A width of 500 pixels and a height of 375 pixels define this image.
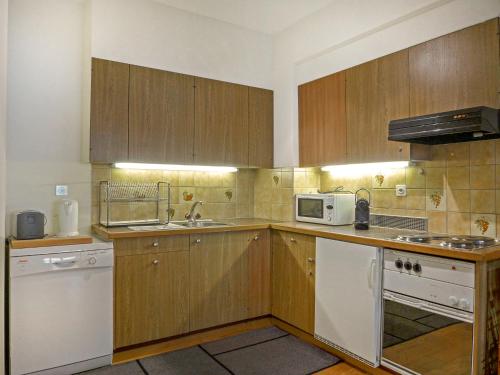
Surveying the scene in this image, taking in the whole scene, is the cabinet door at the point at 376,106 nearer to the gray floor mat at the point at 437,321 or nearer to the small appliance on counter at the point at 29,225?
the gray floor mat at the point at 437,321

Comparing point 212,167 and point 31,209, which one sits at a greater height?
point 212,167

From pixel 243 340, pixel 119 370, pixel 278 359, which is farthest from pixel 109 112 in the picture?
pixel 278 359

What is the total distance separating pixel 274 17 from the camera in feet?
11.1

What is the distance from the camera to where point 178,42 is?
3.20 meters

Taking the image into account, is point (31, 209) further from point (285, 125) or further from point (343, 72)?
point (343, 72)

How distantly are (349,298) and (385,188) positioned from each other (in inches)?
40.1

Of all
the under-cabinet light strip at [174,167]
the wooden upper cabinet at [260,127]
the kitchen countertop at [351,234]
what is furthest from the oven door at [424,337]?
the under-cabinet light strip at [174,167]

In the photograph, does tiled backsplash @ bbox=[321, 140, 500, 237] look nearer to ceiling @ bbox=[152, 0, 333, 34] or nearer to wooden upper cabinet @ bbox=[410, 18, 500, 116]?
wooden upper cabinet @ bbox=[410, 18, 500, 116]

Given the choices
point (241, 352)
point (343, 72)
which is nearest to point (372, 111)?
point (343, 72)

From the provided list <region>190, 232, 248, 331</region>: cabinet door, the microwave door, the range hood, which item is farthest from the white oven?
<region>190, 232, 248, 331</region>: cabinet door

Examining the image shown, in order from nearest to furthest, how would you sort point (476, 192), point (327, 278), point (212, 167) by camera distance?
point (476, 192), point (327, 278), point (212, 167)

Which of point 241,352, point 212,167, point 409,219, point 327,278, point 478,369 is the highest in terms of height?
point 212,167

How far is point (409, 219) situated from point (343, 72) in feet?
4.35

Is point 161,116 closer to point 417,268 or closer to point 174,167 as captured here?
point 174,167
